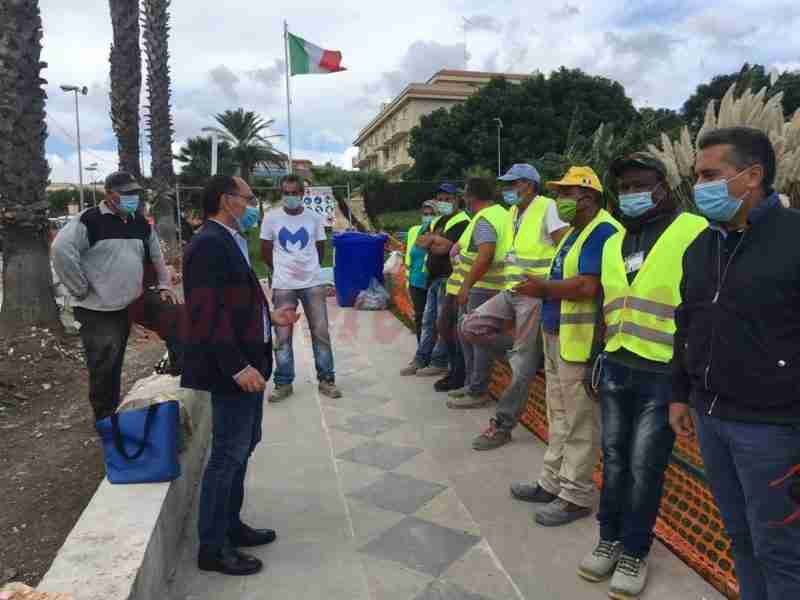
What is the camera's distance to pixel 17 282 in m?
6.77

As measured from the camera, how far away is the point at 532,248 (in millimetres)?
4109

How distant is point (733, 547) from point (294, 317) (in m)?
2.32

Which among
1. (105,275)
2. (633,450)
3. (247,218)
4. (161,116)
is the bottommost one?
(633,450)

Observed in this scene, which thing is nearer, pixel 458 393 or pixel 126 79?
pixel 458 393

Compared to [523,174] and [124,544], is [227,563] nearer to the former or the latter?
[124,544]

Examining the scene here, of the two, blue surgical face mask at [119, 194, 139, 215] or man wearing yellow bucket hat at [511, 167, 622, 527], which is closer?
man wearing yellow bucket hat at [511, 167, 622, 527]

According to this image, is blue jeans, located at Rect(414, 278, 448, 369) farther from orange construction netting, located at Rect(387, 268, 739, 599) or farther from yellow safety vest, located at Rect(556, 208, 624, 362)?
orange construction netting, located at Rect(387, 268, 739, 599)

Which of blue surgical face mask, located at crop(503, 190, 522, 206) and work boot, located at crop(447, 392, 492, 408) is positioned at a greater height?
blue surgical face mask, located at crop(503, 190, 522, 206)

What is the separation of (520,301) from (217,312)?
2201 mm

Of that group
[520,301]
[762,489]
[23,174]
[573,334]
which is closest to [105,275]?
[520,301]

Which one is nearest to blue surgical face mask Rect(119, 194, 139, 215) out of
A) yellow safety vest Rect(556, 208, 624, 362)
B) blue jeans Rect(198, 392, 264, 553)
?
blue jeans Rect(198, 392, 264, 553)

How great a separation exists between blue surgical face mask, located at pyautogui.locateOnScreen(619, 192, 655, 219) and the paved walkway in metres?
1.59

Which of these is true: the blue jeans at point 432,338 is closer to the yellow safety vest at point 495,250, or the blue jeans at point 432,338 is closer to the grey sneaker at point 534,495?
the yellow safety vest at point 495,250

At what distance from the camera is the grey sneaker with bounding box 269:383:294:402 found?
18.2ft
